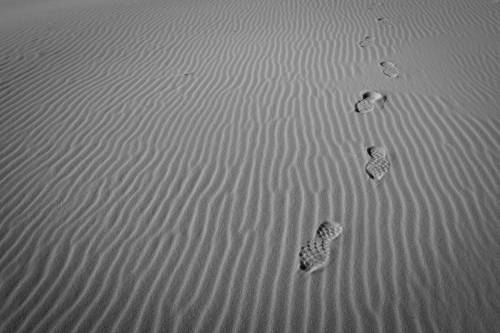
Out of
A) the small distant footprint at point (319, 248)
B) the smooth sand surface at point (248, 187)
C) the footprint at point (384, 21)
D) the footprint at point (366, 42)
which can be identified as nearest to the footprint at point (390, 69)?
the smooth sand surface at point (248, 187)

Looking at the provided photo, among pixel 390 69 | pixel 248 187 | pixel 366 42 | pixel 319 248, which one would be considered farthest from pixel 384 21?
pixel 319 248

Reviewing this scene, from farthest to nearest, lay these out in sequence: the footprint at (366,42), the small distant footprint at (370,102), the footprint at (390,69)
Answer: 1. the footprint at (366,42)
2. the footprint at (390,69)
3. the small distant footprint at (370,102)

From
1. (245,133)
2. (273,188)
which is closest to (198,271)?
(273,188)

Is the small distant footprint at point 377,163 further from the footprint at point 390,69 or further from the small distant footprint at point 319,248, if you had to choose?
the footprint at point 390,69

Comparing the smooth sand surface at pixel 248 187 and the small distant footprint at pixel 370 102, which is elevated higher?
the small distant footprint at pixel 370 102

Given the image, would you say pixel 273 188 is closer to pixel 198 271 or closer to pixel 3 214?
pixel 198 271

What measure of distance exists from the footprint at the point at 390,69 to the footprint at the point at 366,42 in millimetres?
888

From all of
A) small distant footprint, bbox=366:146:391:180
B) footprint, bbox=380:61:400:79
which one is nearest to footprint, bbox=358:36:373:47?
footprint, bbox=380:61:400:79

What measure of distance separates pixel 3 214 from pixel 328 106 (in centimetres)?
421

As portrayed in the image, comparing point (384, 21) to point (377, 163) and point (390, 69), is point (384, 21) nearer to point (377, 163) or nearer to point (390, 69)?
point (390, 69)

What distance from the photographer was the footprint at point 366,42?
612 centimetres

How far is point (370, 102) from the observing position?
445cm

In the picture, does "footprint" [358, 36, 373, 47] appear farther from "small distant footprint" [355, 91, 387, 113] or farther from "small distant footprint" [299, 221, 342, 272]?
"small distant footprint" [299, 221, 342, 272]

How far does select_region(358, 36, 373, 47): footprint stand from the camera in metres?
6.12
